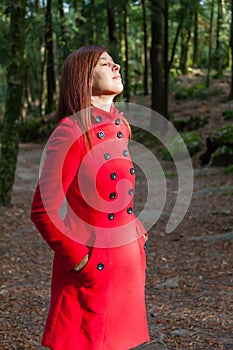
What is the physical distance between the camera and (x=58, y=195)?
2.11 metres

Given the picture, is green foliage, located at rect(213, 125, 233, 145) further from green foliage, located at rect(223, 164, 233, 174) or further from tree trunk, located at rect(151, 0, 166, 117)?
tree trunk, located at rect(151, 0, 166, 117)

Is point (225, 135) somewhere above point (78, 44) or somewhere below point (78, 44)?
below

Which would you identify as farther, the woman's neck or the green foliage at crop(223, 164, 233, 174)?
the green foliage at crop(223, 164, 233, 174)

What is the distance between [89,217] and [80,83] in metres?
0.61

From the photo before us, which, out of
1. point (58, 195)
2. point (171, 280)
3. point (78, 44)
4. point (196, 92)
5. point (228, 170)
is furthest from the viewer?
point (196, 92)

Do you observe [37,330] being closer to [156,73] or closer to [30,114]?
[156,73]

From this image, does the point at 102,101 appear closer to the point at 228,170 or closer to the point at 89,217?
the point at 89,217

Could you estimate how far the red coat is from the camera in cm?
211

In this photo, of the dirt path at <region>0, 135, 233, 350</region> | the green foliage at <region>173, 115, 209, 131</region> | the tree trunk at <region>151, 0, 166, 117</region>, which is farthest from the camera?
the tree trunk at <region>151, 0, 166, 117</region>

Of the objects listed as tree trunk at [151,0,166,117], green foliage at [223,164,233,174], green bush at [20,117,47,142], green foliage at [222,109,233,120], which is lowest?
green bush at [20,117,47,142]

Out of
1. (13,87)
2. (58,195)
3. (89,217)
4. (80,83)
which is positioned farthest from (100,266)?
(13,87)

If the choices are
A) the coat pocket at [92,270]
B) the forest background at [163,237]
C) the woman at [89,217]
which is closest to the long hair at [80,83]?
the woman at [89,217]

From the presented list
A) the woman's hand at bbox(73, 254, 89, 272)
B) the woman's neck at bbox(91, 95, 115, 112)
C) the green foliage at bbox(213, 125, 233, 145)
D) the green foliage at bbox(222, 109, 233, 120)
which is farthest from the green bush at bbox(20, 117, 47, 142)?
the woman's hand at bbox(73, 254, 89, 272)

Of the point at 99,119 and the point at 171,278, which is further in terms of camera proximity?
the point at 171,278
